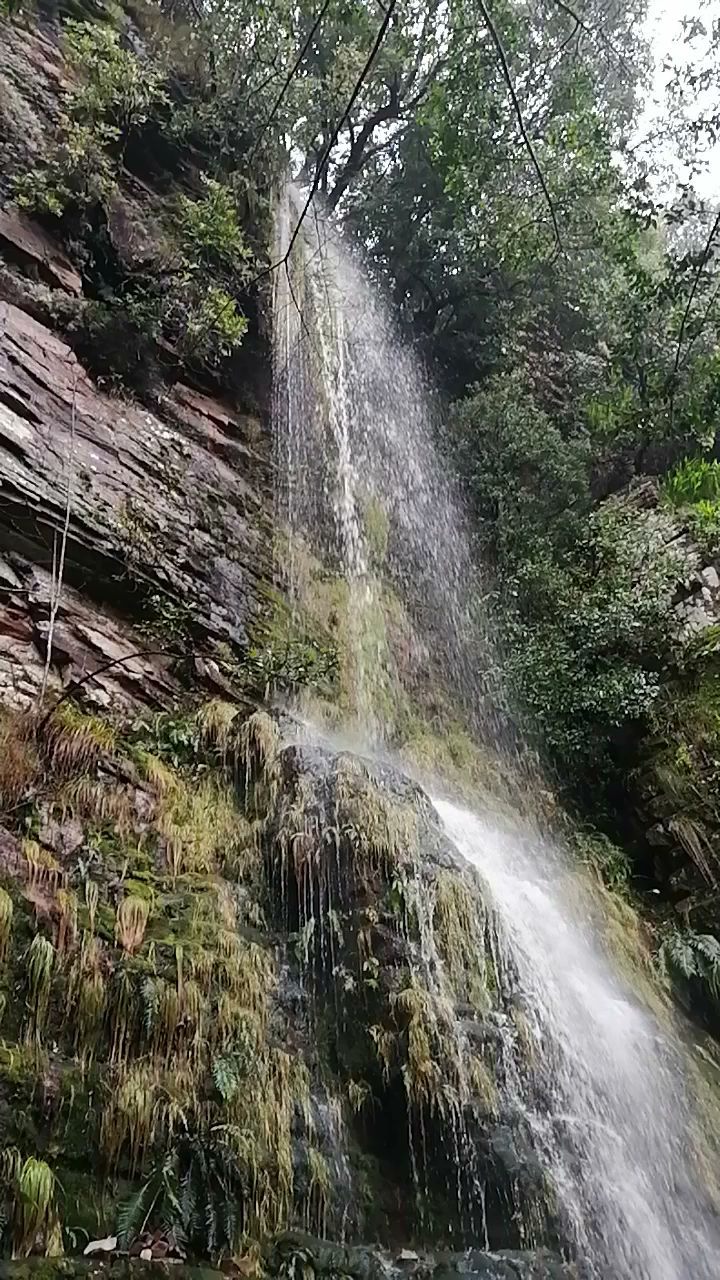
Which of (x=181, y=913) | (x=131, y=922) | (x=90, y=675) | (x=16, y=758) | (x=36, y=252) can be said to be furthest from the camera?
(x=36, y=252)

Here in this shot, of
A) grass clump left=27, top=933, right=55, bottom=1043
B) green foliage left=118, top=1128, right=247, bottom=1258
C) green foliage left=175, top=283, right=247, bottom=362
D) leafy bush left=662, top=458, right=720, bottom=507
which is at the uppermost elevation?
green foliage left=175, top=283, right=247, bottom=362

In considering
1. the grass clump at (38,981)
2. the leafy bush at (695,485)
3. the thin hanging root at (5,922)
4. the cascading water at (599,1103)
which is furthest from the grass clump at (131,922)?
the leafy bush at (695,485)

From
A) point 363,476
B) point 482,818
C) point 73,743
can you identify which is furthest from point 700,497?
point 73,743

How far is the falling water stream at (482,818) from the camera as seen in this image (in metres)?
4.63

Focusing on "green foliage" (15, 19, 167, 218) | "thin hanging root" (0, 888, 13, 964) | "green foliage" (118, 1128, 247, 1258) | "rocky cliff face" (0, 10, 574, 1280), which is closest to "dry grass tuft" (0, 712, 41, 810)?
"rocky cliff face" (0, 10, 574, 1280)

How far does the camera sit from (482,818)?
7770 millimetres

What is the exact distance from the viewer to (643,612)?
28.9 ft

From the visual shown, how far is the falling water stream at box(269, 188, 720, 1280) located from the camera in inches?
182

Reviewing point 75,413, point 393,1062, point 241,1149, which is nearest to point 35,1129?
point 241,1149

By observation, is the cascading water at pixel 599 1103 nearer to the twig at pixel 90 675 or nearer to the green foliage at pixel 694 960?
the green foliage at pixel 694 960

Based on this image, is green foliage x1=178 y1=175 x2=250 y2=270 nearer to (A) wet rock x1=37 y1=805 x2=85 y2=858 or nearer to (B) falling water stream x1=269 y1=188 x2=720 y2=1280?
(B) falling water stream x1=269 y1=188 x2=720 y2=1280

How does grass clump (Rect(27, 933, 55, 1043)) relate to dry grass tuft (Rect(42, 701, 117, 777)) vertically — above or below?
below

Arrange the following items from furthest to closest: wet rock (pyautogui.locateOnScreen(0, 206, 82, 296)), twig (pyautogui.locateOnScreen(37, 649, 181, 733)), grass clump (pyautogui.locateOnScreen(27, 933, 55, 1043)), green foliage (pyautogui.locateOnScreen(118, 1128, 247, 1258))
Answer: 1. wet rock (pyautogui.locateOnScreen(0, 206, 82, 296))
2. twig (pyautogui.locateOnScreen(37, 649, 181, 733))
3. grass clump (pyautogui.locateOnScreen(27, 933, 55, 1043))
4. green foliage (pyautogui.locateOnScreen(118, 1128, 247, 1258))

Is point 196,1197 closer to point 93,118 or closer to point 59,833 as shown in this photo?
point 59,833
